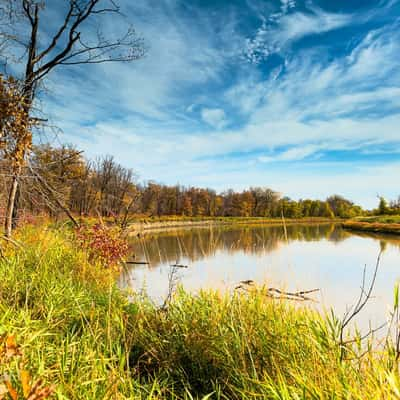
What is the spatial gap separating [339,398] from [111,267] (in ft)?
16.1

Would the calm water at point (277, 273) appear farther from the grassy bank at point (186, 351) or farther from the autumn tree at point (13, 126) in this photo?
the autumn tree at point (13, 126)

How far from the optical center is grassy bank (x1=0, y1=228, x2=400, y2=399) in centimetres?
144

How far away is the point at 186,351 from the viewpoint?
2248 millimetres

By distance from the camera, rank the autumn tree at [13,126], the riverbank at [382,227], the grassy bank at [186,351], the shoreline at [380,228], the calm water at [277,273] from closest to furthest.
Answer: the grassy bank at [186,351] < the calm water at [277,273] < the autumn tree at [13,126] < the shoreline at [380,228] < the riverbank at [382,227]

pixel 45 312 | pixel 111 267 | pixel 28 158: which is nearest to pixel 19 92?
pixel 28 158

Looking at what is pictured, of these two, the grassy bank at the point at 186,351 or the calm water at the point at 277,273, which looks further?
the calm water at the point at 277,273

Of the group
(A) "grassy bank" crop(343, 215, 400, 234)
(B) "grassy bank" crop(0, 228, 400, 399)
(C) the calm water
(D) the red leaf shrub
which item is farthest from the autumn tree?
(A) "grassy bank" crop(343, 215, 400, 234)

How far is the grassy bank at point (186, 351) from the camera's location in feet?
4.72

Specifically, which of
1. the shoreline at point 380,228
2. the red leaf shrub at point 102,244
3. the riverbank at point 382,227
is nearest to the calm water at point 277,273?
the red leaf shrub at point 102,244

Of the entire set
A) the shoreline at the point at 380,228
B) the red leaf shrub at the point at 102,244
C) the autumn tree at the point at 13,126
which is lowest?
the shoreline at the point at 380,228

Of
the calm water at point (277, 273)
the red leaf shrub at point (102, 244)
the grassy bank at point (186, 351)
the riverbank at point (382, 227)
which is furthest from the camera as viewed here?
the riverbank at point (382, 227)

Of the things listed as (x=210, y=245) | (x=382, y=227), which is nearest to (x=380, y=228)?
(x=382, y=227)

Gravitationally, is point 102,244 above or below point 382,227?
above

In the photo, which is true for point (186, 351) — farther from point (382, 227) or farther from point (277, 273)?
point (382, 227)
